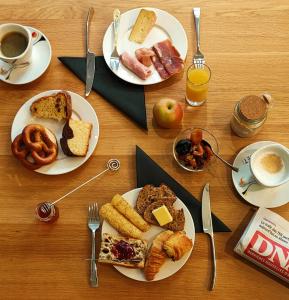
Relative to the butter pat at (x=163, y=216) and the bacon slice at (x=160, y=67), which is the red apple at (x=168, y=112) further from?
Result: the butter pat at (x=163, y=216)

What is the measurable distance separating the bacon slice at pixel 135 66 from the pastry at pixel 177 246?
601 mm

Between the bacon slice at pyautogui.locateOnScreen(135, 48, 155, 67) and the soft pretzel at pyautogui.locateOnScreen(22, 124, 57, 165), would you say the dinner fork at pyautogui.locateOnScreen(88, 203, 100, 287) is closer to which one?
the soft pretzel at pyautogui.locateOnScreen(22, 124, 57, 165)

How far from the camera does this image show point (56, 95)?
1476mm

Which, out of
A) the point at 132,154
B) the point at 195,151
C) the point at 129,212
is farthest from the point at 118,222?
the point at 195,151

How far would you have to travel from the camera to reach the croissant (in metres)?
1.26

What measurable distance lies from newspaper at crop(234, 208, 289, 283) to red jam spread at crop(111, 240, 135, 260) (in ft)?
1.14

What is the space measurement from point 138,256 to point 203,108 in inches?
23.4

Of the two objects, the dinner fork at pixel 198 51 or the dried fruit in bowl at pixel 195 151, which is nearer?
the dried fruit in bowl at pixel 195 151

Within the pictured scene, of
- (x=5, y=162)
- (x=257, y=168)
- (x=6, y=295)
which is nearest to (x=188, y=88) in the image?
(x=257, y=168)

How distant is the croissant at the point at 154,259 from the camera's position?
126 cm

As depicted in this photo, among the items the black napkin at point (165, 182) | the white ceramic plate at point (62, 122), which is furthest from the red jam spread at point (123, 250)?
the white ceramic plate at point (62, 122)

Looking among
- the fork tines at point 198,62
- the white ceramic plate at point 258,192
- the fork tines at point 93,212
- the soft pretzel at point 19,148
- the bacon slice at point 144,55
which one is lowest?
the fork tines at point 93,212

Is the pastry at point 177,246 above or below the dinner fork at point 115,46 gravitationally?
below

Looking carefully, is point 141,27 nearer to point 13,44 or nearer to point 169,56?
point 169,56
